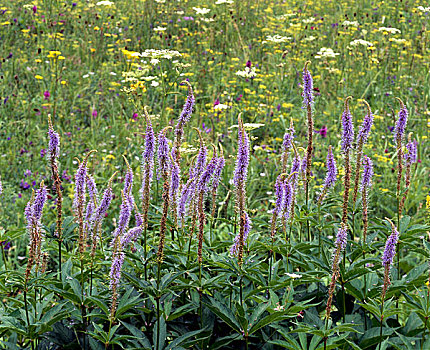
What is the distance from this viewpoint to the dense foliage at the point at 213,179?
2.33m

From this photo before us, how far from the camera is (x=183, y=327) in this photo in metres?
2.45

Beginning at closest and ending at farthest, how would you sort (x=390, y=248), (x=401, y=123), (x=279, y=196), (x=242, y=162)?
(x=390, y=248) → (x=242, y=162) → (x=279, y=196) → (x=401, y=123)

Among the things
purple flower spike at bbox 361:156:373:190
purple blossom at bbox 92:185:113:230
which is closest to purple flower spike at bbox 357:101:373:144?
purple flower spike at bbox 361:156:373:190

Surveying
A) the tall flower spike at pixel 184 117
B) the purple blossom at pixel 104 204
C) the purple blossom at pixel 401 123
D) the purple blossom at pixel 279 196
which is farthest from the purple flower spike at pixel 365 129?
the purple blossom at pixel 104 204

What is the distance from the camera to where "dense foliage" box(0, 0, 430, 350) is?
2326mm

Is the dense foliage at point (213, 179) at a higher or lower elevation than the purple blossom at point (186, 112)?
lower

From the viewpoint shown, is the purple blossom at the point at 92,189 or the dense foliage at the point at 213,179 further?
the purple blossom at the point at 92,189

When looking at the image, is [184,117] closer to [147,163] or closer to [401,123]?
[147,163]

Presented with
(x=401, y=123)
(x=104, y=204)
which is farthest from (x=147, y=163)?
(x=401, y=123)

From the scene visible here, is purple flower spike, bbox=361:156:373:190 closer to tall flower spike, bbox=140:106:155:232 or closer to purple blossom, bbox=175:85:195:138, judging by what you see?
purple blossom, bbox=175:85:195:138

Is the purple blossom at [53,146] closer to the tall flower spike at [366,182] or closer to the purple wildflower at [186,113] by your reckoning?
the purple wildflower at [186,113]

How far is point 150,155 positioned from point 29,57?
6543 mm

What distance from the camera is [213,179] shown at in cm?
268

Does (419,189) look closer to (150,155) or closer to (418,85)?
(418,85)
